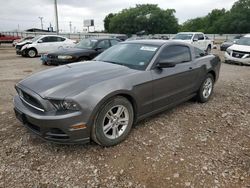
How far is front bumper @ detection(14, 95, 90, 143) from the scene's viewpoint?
2.93 meters

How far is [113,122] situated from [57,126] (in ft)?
2.66

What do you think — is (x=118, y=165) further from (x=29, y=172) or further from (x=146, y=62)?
(x=146, y=62)

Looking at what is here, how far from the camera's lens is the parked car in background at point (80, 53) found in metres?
9.80

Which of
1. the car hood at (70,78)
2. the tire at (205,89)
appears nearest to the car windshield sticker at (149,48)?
the car hood at (70,78)

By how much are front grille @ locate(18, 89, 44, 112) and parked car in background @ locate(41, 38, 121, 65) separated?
21.0 feet

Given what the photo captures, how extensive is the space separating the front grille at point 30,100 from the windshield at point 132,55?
155cm

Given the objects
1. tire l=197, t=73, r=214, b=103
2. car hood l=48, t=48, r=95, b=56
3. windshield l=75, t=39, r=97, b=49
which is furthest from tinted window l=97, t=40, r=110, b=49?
tire l=197, t=73, r=214, b=103

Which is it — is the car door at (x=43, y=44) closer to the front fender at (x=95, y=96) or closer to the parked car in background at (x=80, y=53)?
the parked car in background at (x=80, y=53)

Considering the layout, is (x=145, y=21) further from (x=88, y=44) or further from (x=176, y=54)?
(x=176, y=54)

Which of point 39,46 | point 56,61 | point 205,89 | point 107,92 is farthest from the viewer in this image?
point 39,46

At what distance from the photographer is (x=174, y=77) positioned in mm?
4289

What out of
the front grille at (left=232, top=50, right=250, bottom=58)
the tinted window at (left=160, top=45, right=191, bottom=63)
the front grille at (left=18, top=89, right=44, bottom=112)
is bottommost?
the front grille at (left=18, top=89, right=44, bottom=112)

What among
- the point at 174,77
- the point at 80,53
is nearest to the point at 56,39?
the point at 80,53

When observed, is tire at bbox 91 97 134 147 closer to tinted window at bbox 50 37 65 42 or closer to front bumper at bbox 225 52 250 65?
front bumper at bbox 225 52 250 65
